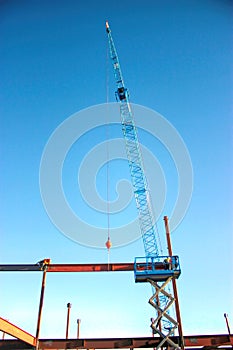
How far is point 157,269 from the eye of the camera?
2700 centimetres

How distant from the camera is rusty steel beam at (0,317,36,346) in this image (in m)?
19.2

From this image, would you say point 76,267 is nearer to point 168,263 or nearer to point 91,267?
point 91,267

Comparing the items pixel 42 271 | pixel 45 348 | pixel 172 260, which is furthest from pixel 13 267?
pixel 172 260

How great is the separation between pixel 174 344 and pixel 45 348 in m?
11.1

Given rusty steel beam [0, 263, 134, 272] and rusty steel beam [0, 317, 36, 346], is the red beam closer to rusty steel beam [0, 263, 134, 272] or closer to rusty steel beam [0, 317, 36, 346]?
rusty steel beam [0, 263, 134, 272]

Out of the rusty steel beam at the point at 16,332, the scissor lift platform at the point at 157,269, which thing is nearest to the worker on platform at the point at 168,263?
the scissor lift platform at the point at 157,269

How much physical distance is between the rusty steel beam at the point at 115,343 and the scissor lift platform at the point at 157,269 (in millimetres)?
5051

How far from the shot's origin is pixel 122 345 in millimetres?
23812

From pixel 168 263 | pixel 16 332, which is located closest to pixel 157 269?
pixel 168 263

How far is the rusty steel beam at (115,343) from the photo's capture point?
2380cm

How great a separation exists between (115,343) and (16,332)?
330 inches

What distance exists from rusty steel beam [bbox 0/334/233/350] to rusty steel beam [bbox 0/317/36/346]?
3.39ft

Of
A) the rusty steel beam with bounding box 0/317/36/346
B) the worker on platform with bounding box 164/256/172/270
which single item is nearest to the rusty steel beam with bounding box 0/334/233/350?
the rusty steel beam with bounding box 0/317/36/346

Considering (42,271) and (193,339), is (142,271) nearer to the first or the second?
(193,339)
